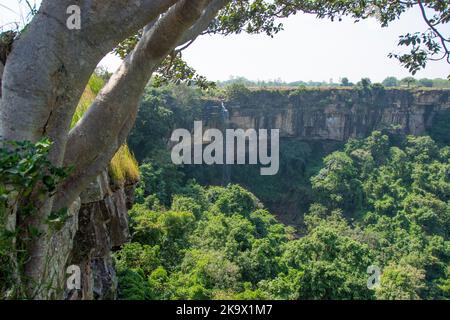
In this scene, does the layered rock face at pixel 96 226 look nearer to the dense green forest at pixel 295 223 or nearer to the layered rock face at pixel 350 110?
the dense green forest at pixel 295 223

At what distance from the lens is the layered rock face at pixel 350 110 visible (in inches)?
1139

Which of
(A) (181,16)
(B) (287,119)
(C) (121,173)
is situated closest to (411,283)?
(C) (121,173)

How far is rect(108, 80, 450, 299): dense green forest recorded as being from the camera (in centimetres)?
1045

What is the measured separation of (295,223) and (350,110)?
396 inches

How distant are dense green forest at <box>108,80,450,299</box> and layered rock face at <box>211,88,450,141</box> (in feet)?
3.96

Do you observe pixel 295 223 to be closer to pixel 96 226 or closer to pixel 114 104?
pixel 96 226

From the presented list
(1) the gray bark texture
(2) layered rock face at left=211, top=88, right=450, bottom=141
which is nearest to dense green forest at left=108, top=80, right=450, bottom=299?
(2) layered rock face at left=211, top=88, right=450, bottom=141

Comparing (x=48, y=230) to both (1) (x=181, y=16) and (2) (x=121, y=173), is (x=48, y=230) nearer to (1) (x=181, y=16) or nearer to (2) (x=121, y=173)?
(1) (x=181, y=16)

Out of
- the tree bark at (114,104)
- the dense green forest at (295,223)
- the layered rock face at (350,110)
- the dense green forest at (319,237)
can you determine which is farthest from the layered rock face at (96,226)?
the layered rock face at (350,110)

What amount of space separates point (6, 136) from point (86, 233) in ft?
5.92

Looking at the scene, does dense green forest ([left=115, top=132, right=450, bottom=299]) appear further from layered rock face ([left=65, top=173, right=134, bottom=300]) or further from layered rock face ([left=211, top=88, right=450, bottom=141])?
layered rock face ([left=65, top=173, right=134, bottom=300])

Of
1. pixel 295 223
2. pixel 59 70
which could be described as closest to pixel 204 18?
pixel 59 70

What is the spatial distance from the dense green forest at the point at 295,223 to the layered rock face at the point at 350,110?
1207mm

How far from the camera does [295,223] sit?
24266 millimetres
